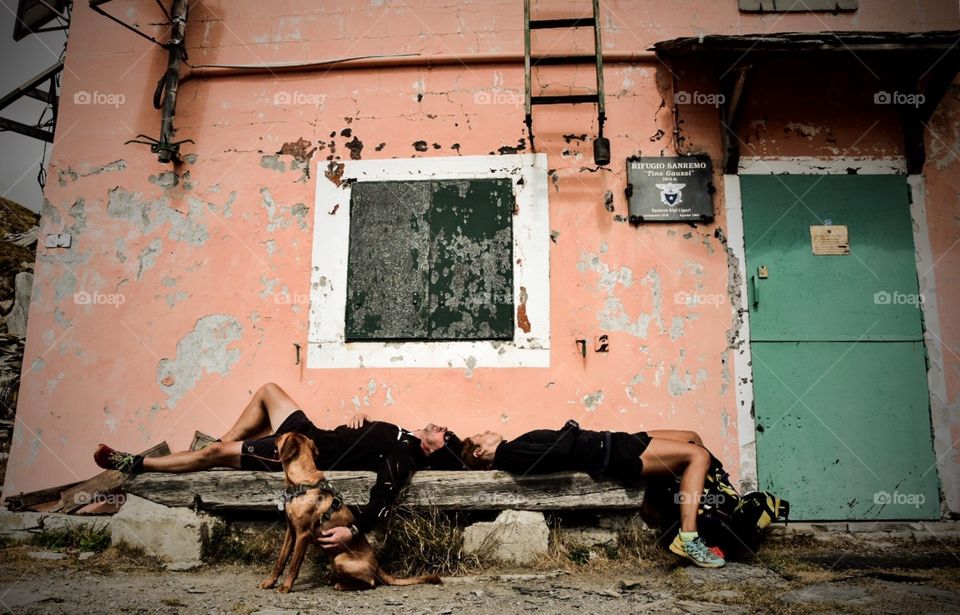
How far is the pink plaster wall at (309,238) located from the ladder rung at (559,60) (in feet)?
0.48

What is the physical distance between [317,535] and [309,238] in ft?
9.42

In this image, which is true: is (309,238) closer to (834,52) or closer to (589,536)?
(589,536)

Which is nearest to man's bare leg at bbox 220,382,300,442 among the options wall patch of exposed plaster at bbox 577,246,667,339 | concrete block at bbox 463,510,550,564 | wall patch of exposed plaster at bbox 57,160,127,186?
concrete block at bbox 463,510,550,564

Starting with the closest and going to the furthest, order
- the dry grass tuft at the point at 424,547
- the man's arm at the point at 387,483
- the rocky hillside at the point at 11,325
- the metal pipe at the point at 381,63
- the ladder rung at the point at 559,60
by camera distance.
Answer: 1. the man's arm at the point at 387,483
2. the dry grass tuft at the point at 424,547
3. the ladder rung at the point at 559,60
4. the metal pipe at the point at 381,63
5. the rocky hillside at the point at 11,325

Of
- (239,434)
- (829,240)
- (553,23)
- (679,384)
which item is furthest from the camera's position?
(553,23)

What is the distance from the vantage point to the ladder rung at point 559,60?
5391 mm

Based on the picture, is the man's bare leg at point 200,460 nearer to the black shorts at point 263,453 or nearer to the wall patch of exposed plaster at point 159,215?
the black shorts at point 263,453

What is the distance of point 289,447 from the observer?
3.71 m

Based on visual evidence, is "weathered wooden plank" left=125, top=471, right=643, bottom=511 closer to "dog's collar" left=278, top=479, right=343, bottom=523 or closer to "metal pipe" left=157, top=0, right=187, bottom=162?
"dog's collar" left=278, top=479, right=343, bottom=523

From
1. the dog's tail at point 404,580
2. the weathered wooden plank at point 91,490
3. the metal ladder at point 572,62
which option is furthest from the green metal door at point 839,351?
the weathered wooden plank at point 91,490

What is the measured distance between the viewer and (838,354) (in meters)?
4.99

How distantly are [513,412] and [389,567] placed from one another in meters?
1.63

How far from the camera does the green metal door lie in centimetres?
479

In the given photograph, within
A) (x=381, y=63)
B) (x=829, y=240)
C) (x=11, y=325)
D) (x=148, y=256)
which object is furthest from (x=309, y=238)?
(x=829, y=240)
